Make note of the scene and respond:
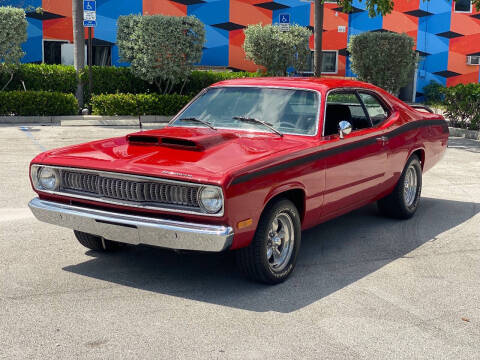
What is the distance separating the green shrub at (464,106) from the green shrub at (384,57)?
357 centimetres

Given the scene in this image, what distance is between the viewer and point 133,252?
19.8 ft

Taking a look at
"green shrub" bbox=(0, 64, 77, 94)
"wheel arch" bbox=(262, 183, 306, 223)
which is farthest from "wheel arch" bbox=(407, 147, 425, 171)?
"green shrub" bbox=(0, 64, 77, 94)

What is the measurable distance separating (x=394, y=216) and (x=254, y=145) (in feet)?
9.16

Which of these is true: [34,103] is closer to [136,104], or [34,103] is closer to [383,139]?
[136,104]

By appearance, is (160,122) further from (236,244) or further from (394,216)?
(236,244)

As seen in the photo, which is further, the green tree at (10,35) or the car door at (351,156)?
the green tree at (10,35)

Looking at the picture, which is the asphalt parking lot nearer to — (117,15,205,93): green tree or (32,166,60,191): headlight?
(32,166,60,191): headlight

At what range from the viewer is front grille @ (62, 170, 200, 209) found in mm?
4711

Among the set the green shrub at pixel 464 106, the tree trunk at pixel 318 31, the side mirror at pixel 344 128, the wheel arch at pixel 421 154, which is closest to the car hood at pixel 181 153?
the side mirror at pixel 344 128

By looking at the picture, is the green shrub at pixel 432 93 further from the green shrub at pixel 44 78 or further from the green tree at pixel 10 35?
the green tree at pixel 10 35

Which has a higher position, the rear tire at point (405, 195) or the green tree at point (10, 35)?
the green tree at point (10, 35)

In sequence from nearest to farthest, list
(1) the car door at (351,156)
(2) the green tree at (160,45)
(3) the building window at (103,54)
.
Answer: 1. (1) the car door at (351,156)
2. (2) the green tree at (160,45)
3. (3) the building window at (103,54)

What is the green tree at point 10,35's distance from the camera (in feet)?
58.0

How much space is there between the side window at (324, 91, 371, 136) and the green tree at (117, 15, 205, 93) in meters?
13.5
